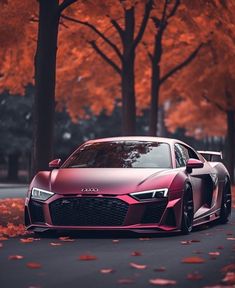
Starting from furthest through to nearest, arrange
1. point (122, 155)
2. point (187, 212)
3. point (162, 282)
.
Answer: point (122, 155)
point (187, 212)
point (162, 282)

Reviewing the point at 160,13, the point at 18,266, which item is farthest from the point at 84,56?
the point at 18,266

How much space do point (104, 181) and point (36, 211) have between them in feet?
3.49

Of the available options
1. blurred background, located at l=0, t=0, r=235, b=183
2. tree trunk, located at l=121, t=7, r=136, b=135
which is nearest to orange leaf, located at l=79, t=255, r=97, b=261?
blurred background, located at l=0, t=0, r=235, b=183

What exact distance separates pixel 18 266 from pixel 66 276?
84cm

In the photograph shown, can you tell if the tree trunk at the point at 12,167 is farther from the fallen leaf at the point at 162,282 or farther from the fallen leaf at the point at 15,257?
the fallen leaf at the point at 162,282

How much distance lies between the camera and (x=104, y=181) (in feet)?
→ 35.4

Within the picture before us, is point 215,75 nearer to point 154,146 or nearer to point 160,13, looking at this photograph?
point 160,13

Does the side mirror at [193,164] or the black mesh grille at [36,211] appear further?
the side mirror at [193,164]

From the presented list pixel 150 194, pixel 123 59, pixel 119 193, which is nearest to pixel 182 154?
pixel 150 194

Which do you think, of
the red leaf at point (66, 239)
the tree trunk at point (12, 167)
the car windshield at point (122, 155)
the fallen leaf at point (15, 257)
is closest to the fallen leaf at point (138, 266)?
the fallen leaf at point (15, 257)

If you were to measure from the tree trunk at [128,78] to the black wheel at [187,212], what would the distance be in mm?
13761

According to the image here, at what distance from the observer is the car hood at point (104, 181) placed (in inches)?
420

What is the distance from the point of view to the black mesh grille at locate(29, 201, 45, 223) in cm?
1102

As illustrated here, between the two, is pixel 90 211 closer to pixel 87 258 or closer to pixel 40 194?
pixel 40 194
